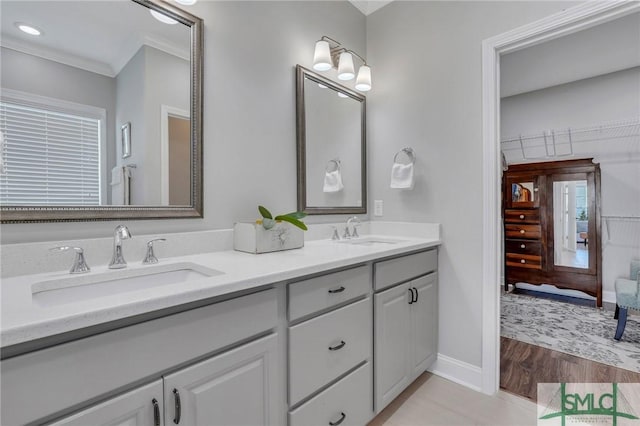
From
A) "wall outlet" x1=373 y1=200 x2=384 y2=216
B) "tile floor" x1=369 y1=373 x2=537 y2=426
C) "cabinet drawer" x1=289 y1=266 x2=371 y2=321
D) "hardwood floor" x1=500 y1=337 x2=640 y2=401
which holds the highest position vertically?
"wall outlet" x1=373 y1=200 x2=384 y2=216

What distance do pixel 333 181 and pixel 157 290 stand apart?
146 centimetres

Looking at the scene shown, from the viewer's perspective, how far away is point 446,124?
6.56 feet

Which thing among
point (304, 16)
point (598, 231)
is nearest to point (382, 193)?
point (304, 16)

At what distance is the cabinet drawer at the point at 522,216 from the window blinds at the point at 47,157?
413 centimetres

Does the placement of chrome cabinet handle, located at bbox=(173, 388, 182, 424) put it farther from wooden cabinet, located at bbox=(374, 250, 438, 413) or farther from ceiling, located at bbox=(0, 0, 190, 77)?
ceiling, located at bbox=(0, 0, 190, 77)

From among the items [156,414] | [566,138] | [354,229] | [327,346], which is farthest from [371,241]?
[566,138]

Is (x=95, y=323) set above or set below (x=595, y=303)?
above

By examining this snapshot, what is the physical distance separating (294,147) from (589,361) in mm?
2498

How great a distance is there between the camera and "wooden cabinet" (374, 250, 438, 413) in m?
1.52

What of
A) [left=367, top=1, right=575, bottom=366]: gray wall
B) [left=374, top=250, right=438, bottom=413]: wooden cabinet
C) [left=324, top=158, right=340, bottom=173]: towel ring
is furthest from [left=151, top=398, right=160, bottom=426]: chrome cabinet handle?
[left=367, top=1, right=575, bottom=366]: gray wall

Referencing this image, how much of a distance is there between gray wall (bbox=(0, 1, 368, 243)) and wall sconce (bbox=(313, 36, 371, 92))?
115 mm

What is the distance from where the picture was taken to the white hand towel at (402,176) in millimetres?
2068

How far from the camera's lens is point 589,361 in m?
2.17

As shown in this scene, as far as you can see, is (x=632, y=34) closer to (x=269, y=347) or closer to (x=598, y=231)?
(x=598, y=231)
